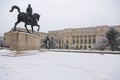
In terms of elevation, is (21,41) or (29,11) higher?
(29,11)

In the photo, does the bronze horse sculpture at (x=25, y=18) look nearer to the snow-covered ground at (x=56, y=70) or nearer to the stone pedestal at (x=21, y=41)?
the stone pedestal at (x=21, y=41)

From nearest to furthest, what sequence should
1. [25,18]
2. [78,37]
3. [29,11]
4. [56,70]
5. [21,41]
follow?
[56,70] → [21,41] → [25,18] → [29,11] → [78,37]

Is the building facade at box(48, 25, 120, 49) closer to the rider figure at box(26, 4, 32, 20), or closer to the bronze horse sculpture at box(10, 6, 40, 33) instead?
the bronze horse sculpture at box(10, 6, 40, 33)

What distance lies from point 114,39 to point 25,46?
19559mm

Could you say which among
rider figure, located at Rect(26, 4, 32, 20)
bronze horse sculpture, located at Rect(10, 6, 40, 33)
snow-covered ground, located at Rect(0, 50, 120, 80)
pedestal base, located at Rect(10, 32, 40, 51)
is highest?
rider figure, located at Rect(26, 4, 32, 20)

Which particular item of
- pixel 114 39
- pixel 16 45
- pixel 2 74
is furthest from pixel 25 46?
pixel 114 39

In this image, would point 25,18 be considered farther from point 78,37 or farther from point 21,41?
point 78,37

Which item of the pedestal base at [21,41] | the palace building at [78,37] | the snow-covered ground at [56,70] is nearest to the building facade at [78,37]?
the palace building at [78,37]

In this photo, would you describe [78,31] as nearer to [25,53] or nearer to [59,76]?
[25,53]

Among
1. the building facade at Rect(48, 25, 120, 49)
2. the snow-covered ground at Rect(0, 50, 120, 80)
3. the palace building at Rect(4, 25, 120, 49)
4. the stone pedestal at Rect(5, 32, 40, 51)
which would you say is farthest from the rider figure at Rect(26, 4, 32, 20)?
the building facade at Rect(48, 25, 120, 49)

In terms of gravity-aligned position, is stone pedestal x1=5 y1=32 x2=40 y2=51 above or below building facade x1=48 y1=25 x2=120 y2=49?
below

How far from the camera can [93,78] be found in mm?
4047

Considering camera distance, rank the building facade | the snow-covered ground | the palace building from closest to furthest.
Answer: the snow-covered ground, the palace building, the building facade

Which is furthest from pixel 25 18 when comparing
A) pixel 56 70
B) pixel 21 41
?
pixel 56 70
